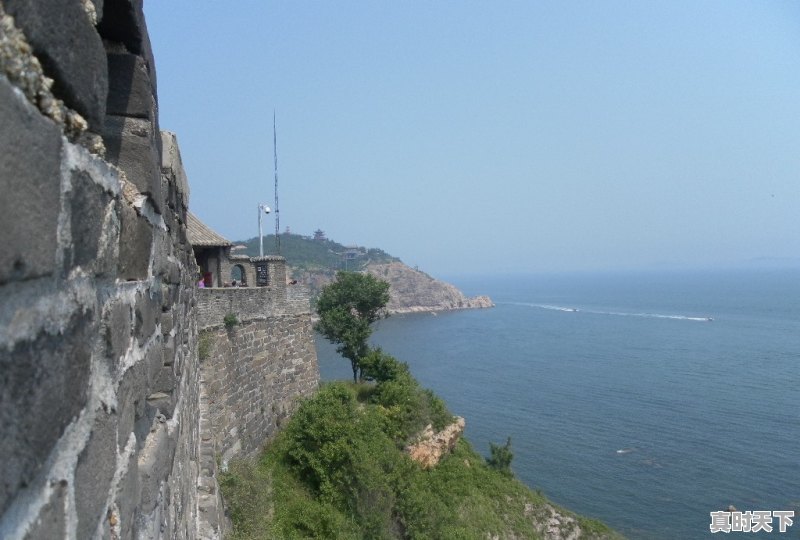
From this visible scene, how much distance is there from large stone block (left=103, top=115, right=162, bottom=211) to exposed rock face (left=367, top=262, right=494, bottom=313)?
10538 cm

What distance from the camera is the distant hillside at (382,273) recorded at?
10903 cm

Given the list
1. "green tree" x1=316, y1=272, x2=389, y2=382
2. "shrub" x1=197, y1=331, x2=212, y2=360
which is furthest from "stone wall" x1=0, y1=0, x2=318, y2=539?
"green tree" x1=316, y1=272, x2=389, y2=382

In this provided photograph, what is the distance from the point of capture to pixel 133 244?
184 cm

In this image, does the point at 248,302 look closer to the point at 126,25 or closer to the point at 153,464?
the point at 153,464

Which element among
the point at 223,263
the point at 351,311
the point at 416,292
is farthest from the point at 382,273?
the point at 223,263

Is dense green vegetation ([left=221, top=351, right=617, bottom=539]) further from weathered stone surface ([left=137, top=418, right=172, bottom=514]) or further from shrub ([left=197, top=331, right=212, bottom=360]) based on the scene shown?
weathered stone surface ([left=137, top=418, right=172, bottom=514])

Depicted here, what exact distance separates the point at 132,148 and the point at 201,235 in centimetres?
1272

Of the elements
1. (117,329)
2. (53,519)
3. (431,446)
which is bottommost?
(431,446)

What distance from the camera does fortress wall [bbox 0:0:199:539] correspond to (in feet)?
2.93

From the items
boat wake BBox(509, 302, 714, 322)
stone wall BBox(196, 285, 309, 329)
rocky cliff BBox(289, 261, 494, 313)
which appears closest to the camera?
stone wall BBox(196, 285, 309, 329)

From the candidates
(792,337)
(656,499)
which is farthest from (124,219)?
(792,337)

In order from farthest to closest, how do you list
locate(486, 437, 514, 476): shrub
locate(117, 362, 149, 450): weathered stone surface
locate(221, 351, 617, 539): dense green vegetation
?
locate(486, 437, 514, 476): shrub < locate(221, 351, 617, 539): dense green vegetation < locate(117, 362, 149, 450): weathered stone surface

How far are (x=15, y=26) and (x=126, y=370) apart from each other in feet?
3.32

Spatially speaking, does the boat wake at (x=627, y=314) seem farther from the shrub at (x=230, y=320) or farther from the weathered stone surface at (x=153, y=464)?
the weathered stone surface at (x=153, y=464)
